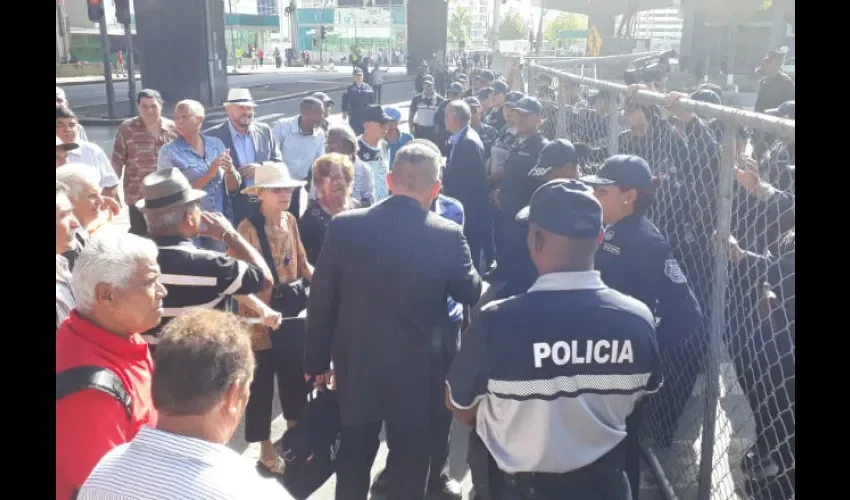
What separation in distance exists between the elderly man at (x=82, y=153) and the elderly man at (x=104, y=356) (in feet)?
10.3

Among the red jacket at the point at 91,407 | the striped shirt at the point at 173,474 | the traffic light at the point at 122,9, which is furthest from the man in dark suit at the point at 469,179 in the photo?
the traffic light at the point at 122,9

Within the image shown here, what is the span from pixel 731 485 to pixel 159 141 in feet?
17.2

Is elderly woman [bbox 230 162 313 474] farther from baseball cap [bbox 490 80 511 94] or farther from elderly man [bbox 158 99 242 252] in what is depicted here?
baseball cap [bbox 490 80 511 94]

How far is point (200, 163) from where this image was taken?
5.43 meters

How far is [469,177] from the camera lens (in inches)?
253

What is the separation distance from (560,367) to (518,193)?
347 cm

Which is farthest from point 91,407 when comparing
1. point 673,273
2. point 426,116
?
point 426,116

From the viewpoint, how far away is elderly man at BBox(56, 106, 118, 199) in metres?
5.39

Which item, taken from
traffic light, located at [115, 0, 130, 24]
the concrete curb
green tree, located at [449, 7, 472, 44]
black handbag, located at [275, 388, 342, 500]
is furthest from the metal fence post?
green tree, located at [449, 7, 472, 44]

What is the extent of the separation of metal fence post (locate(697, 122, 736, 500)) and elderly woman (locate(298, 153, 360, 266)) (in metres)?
2.14

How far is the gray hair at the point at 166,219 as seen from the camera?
127 inches

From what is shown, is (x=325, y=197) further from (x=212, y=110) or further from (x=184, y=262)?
(x=212, y=110)
